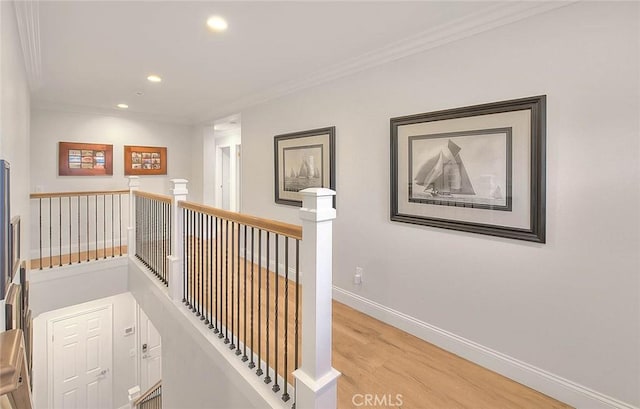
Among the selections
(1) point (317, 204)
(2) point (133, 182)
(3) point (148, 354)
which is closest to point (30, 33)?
(2) point (133, 182)

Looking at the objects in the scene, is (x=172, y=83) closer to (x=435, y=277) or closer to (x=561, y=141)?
(x=435, y=277)

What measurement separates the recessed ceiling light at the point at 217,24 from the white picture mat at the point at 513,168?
1583 millimetres

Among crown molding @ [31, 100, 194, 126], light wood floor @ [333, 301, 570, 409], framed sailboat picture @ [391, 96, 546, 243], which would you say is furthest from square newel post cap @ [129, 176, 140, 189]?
framed sailboat picture @ [391, 96, 546, 243]

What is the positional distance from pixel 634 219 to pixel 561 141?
54 cm

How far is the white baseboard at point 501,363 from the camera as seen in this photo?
1.78 m

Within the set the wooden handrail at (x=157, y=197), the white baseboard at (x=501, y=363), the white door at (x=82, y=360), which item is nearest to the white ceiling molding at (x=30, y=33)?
the wooden handrail at (x=157, y=197)

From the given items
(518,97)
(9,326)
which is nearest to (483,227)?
(518,97)

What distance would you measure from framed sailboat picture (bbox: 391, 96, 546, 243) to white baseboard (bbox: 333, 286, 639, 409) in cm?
83

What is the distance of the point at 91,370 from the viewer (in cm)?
540

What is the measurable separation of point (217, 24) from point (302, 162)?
1.65 m

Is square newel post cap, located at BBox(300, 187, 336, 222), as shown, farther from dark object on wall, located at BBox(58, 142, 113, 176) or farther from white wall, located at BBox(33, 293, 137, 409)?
white wall, located at BBox(33, 293, 137, 409)

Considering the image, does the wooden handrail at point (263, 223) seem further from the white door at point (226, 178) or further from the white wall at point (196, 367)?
the white door at point (226, 178)

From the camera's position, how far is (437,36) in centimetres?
233

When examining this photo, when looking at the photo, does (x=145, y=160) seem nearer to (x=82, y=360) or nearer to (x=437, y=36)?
(x=82, y=360)
